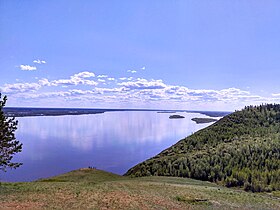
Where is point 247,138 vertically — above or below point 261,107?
below

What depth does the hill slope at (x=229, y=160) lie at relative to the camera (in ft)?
219

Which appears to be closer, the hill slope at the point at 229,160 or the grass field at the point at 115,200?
the grass field at the point at 115,200

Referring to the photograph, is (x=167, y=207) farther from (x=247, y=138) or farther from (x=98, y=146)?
(x=98, y=146)

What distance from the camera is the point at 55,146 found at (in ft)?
398

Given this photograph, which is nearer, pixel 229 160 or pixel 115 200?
pixel 115 200

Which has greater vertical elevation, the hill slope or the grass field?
the grass field

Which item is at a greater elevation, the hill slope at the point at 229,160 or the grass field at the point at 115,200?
the grass field at the point at 115,200

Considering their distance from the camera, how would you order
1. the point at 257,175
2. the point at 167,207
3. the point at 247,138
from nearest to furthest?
1. the point at 167,207
2. the point at 257,175
3. the point at 247,138

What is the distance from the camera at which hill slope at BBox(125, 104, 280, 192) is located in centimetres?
6681

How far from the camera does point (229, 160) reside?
3120 inches

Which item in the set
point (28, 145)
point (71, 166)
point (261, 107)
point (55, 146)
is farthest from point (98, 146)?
point (261, 107)

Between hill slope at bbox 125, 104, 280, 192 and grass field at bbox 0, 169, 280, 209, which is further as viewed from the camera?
hill slope at bbox 125, 104, 280, 192

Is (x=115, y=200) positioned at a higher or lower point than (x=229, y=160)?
higher

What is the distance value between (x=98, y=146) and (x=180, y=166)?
56.2m
